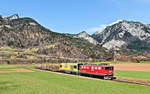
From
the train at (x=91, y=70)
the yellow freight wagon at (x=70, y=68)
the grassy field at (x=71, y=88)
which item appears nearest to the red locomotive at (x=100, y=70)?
the train at (x=91, y=70)

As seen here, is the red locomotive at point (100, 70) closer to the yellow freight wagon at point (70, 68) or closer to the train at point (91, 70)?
the train at point (91, 70)

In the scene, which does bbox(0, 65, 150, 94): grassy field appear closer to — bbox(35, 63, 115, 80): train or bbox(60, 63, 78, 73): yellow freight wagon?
bbox(35, 63, 115, 80): train

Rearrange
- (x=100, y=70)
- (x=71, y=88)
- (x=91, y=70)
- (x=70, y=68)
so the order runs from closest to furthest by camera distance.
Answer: (x=71, y=88), (x=100, y=70), (x=91, y=70), (x=70, y=68)

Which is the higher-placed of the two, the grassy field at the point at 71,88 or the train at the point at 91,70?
the train at the point at 91,70

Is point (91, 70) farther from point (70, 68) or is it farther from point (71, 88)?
point (71, 88)

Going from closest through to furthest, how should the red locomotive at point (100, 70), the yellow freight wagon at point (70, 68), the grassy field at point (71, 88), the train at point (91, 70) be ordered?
the grassy field at point (71, 88), the red locomotive at point (100, 70), the train at point (91, 70), the yellow freight wagon at point (70, 68)

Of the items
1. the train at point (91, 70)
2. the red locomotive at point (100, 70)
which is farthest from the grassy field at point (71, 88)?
the train at point (91, 70)

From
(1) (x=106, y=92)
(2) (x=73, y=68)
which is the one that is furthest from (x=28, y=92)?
(2) (x=73, y=68)

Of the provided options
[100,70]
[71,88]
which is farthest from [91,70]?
[71,88]

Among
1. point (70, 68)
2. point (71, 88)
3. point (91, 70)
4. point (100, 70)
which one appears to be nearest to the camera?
point (71, 88)

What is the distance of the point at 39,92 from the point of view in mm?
25938

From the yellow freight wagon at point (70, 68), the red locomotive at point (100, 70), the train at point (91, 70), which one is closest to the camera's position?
the red locomotive at point (100, 70)

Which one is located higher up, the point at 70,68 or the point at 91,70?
the point at 91,70

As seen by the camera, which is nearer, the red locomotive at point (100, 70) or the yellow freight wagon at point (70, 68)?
the red locomotive at point (100, 70)
